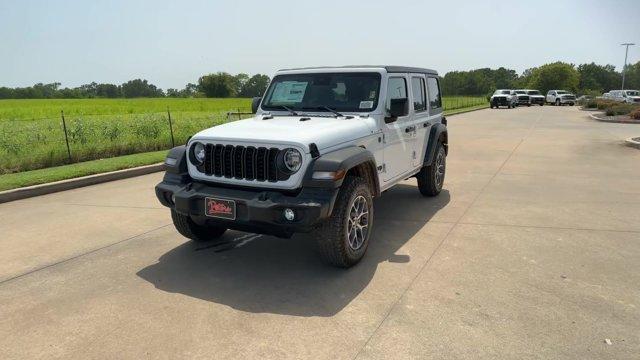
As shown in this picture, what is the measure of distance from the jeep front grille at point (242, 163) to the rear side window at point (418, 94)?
276cm

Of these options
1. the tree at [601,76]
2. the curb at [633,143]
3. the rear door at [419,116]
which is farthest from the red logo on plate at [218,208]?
the tree at [601,76]

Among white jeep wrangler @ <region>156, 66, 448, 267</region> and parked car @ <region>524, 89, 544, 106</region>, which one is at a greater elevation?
white jeep wrangler @ <region>156, 66, 448, 267</region>

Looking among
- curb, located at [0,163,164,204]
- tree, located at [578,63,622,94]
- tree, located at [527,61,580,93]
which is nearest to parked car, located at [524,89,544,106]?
curb, located at [0,163,164,204]

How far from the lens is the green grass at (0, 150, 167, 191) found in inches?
324

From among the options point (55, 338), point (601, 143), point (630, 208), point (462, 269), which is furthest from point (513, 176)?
point (55, 338)

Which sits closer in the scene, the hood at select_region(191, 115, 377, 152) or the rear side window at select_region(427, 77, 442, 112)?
the hood at select_region(191, 115, 377, 152)

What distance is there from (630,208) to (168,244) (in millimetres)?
6147

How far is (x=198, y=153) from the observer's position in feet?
14.6

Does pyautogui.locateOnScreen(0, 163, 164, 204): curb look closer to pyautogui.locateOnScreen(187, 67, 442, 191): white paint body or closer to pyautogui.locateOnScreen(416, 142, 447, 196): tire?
pyautogui.locateOnScreen(187, 67, 442, 191): white paint body

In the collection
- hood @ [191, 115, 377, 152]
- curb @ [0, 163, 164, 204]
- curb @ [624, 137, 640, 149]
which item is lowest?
curb @ [624, 137, 640, 149]

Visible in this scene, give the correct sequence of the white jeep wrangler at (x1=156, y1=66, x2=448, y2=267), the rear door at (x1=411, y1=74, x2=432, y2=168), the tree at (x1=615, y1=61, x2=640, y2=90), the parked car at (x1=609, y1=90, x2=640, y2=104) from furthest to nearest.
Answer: the tree at (x1=615, y1=61, x2=640, y2=90) < the parked car at (x1=609, y1=90, x2=640, y2=104) < the rear door at (x1=411, y1=74, x2=432, y2=168) < the white jeep wrangler at (x1=156, y1=66, x2=448, y2=267)

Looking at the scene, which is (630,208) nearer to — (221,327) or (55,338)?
(221,327)

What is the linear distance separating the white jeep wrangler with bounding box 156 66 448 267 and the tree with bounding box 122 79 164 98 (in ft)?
369

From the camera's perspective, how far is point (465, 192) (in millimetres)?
7641
